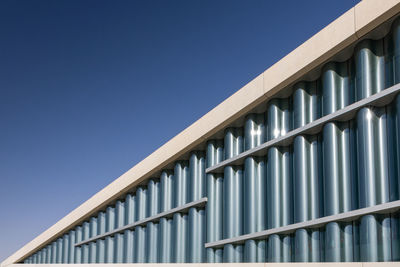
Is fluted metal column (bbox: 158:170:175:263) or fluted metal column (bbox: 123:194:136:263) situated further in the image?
fluted metal column (bbox: 123:194:136:263)

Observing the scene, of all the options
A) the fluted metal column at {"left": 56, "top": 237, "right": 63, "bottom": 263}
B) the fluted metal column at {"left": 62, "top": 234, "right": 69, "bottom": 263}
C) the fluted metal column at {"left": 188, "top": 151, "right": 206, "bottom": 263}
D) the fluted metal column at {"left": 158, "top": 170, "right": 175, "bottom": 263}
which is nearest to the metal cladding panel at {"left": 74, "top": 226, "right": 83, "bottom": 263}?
the fluted metal column at {"left": 62, "top": 234, "right": 69, "bottom": 263}

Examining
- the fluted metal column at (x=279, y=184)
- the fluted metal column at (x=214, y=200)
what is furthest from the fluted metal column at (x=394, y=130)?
the fluted metal column at (x=214, y=200)

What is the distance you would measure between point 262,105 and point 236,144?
1675 millimetres

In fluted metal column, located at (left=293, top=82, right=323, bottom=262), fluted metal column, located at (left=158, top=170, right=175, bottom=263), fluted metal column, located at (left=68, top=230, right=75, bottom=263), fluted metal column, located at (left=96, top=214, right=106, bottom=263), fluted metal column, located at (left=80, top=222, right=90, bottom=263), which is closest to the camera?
fluted metal column, located at (left=293, top=82, right=323, bottom=262)

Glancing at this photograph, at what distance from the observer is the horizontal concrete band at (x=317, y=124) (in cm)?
1187

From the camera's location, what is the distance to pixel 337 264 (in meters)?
11.2

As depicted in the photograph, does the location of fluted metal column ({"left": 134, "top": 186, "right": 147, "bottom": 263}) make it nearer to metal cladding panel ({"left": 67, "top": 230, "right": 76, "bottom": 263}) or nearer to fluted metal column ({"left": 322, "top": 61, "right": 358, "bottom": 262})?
metal cladding panel ({"left": 67, "top": 230, "right": 76, "bottom": 263})

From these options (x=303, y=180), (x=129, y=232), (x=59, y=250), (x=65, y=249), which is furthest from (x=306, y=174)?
(x=59, y=250)

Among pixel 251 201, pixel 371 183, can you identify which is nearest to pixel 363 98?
pixel 371 183

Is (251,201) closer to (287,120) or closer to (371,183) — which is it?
(287,120)

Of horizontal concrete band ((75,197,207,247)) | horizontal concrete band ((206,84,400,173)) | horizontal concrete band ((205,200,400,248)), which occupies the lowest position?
horizontal concrete band ((205,200,400,248))

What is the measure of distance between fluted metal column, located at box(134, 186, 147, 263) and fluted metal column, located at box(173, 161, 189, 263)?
8.08ft

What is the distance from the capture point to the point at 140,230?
21406 millimetres

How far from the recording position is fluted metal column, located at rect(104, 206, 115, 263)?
23375mm
